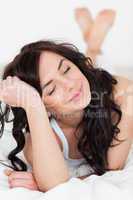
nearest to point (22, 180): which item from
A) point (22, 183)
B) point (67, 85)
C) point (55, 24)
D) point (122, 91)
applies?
point (22, 183)

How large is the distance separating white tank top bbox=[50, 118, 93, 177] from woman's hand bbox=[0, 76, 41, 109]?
208 mm

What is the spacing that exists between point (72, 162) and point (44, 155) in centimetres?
27

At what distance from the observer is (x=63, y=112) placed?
4.23ft

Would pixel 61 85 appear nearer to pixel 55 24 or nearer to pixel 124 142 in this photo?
pixel 124 142

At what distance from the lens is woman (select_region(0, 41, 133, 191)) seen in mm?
1152

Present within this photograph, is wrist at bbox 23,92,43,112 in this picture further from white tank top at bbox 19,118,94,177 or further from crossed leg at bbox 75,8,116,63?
crossed leg at bbox 75,8,116,63

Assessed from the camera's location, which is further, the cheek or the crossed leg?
the crossed leg

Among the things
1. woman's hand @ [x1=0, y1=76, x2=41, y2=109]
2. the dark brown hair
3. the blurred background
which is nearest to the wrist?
woman's hand @ [x1=0, y1=76, x2=41, y2=109]

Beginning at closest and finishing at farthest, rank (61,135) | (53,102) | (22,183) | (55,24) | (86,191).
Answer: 1. (86,191)
2. (22,183)
3. (53,102)
4. (61,135)
5. (55,24)

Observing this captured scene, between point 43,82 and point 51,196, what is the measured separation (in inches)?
15.6

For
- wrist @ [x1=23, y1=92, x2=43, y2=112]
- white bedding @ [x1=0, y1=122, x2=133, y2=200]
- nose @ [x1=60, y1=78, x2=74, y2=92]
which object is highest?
nose @ [x1=60, y1=78, x2=74, y2=92]

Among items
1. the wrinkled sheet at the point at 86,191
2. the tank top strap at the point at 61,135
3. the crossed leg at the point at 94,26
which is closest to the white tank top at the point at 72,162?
the tank top strap at the point at 61,135

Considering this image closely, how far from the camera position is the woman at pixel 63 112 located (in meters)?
1.15

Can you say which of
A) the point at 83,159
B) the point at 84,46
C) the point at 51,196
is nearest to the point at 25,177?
the point at 51,196
